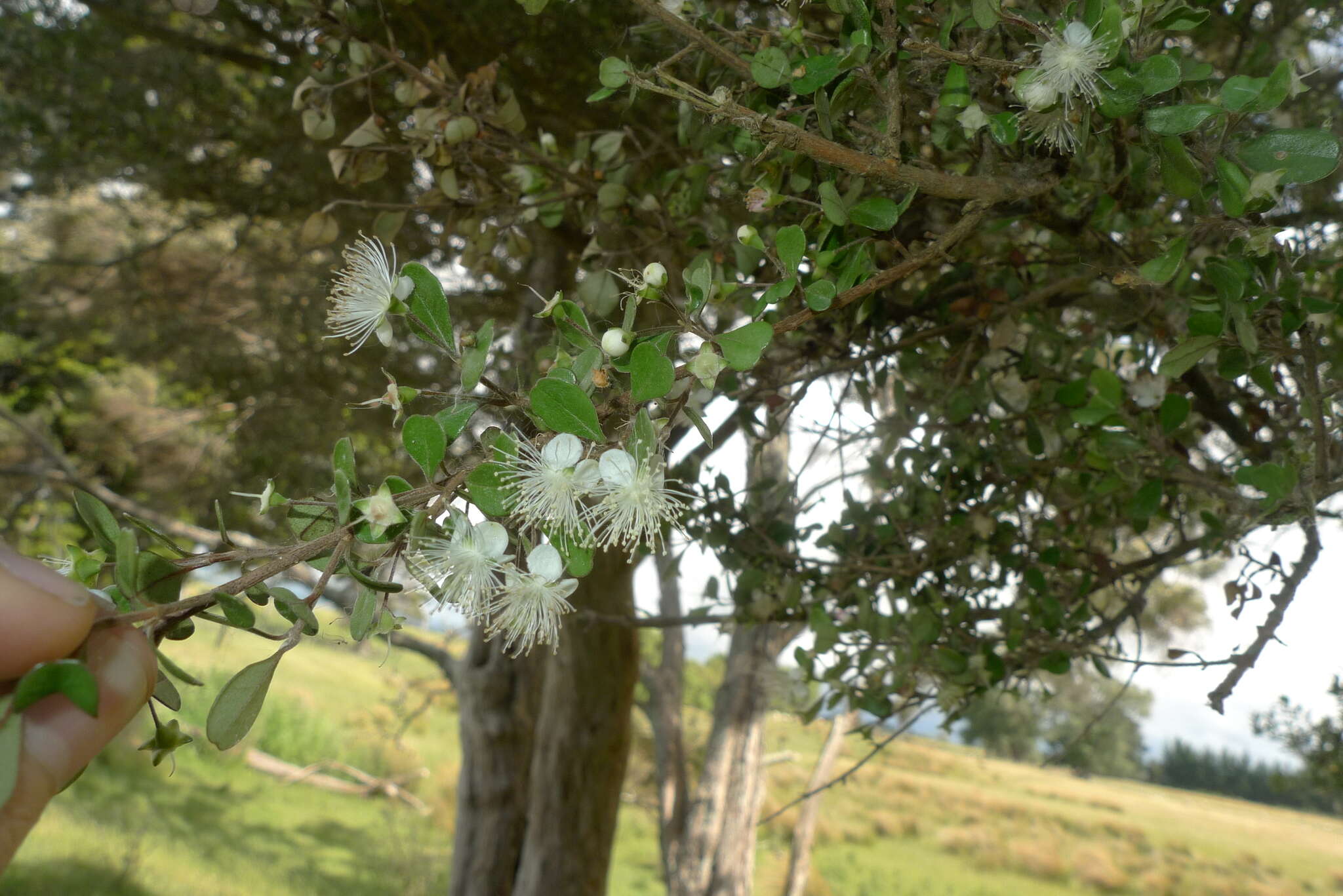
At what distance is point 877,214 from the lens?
1.75 ft

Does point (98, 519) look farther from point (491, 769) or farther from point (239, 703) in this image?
point (491, 769)

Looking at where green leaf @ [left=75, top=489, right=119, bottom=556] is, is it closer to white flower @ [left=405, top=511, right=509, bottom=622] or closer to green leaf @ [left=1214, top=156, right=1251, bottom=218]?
white flower @ [left=405, top=511, right=509, bottom=622]

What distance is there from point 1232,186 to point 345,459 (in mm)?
517

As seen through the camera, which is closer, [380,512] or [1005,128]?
[380,512]

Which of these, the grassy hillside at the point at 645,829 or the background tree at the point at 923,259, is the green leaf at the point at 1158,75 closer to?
the background tree at the point at 923,259

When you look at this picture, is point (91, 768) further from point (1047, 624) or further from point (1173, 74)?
point (1173, 74)

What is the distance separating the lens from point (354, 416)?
235 centimetres

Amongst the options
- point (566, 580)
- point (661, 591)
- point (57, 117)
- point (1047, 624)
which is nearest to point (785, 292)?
point (566, 580)

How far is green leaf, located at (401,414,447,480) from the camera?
0.39m

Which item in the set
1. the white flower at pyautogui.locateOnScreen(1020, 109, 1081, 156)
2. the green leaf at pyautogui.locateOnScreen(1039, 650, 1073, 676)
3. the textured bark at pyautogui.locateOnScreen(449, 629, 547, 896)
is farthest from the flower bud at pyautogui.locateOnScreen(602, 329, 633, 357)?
the textured bark at pyautogui.locateOnScreen(449, 629, 547, 896)

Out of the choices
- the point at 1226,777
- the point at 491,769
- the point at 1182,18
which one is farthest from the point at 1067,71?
the point at 1226,777

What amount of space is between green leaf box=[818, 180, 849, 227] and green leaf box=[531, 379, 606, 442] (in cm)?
24

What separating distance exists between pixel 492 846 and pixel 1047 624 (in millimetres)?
1654

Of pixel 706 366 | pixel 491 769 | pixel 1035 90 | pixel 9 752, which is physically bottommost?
pixel 491 769
